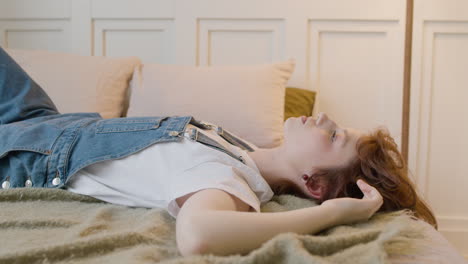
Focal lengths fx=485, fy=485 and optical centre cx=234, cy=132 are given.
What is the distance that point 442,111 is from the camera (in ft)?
6.88

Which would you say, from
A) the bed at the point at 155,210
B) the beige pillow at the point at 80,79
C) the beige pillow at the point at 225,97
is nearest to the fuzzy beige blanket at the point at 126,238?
the bed at the point at 155,210

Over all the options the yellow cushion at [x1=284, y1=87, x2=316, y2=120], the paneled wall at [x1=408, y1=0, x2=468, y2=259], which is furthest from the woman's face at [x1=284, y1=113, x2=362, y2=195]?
the paneled wall at [x1=408, y1=0, x2=468, y2=259]

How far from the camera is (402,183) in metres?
1.19

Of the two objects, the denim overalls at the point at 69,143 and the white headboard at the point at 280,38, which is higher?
the white headboard at the point at 280,38

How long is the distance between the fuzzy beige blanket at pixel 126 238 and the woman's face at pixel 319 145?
13 centimetres

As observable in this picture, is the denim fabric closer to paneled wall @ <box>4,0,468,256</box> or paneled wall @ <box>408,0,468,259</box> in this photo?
paneled wall @ <box>4,0,468,256</box>

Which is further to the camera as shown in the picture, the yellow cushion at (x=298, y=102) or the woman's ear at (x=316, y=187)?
the yellow cushion at (x=298, y=102)

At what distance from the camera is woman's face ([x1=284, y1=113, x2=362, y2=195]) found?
123cm

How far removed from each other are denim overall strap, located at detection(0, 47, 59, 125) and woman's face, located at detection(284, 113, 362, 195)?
0.79 m

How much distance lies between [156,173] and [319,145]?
41 centimetres

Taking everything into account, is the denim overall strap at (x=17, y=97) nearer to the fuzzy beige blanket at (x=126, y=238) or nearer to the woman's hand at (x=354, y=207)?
the fuzzy beige blanket at (x=126, y=238)

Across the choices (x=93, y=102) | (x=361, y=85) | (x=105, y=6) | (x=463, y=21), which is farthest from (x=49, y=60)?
(x=463, y=21)

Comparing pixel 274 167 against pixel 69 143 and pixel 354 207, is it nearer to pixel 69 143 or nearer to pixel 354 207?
pixel 354 207

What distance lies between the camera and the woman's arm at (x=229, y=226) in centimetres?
78
